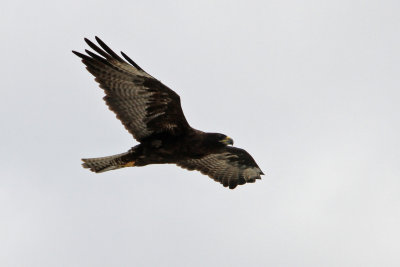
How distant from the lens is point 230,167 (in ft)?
57.8

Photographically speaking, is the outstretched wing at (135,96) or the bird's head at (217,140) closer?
the outstretched wing at (135,96)

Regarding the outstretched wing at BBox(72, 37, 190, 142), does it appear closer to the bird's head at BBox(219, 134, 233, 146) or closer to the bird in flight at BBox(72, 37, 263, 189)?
the bird in flight at BBox(72, 37, 263, 189)

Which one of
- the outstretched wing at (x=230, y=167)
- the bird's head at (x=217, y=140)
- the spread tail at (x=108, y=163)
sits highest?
the outstretched wing at (x=230, y=167)

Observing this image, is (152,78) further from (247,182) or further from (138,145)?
(247,182)

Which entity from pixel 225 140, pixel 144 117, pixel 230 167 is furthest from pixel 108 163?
pixel 230 167

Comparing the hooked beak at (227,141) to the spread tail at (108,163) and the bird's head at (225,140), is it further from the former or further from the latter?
the spread tail at (108,163)

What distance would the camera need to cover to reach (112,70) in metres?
14.9

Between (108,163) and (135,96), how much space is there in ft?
5.43

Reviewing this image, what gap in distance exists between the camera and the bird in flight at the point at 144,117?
48.8 ft

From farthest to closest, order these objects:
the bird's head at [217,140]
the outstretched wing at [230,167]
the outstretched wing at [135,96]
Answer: the outstretched wing at [230,167] → the bird's head at [217,140] → the outstretched wing at [135,96]

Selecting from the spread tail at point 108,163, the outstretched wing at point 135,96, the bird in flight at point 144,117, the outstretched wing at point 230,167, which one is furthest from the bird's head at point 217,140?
the outstretched wing at point 230,167

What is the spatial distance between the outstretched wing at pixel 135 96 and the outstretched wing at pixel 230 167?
2077 millimetres

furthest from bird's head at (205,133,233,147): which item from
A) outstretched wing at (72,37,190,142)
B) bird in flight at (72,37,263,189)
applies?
outstretched wing at (72,37,190,142)

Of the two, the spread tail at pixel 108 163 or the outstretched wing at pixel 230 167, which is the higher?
the outstretched wing at pixel 230 167
